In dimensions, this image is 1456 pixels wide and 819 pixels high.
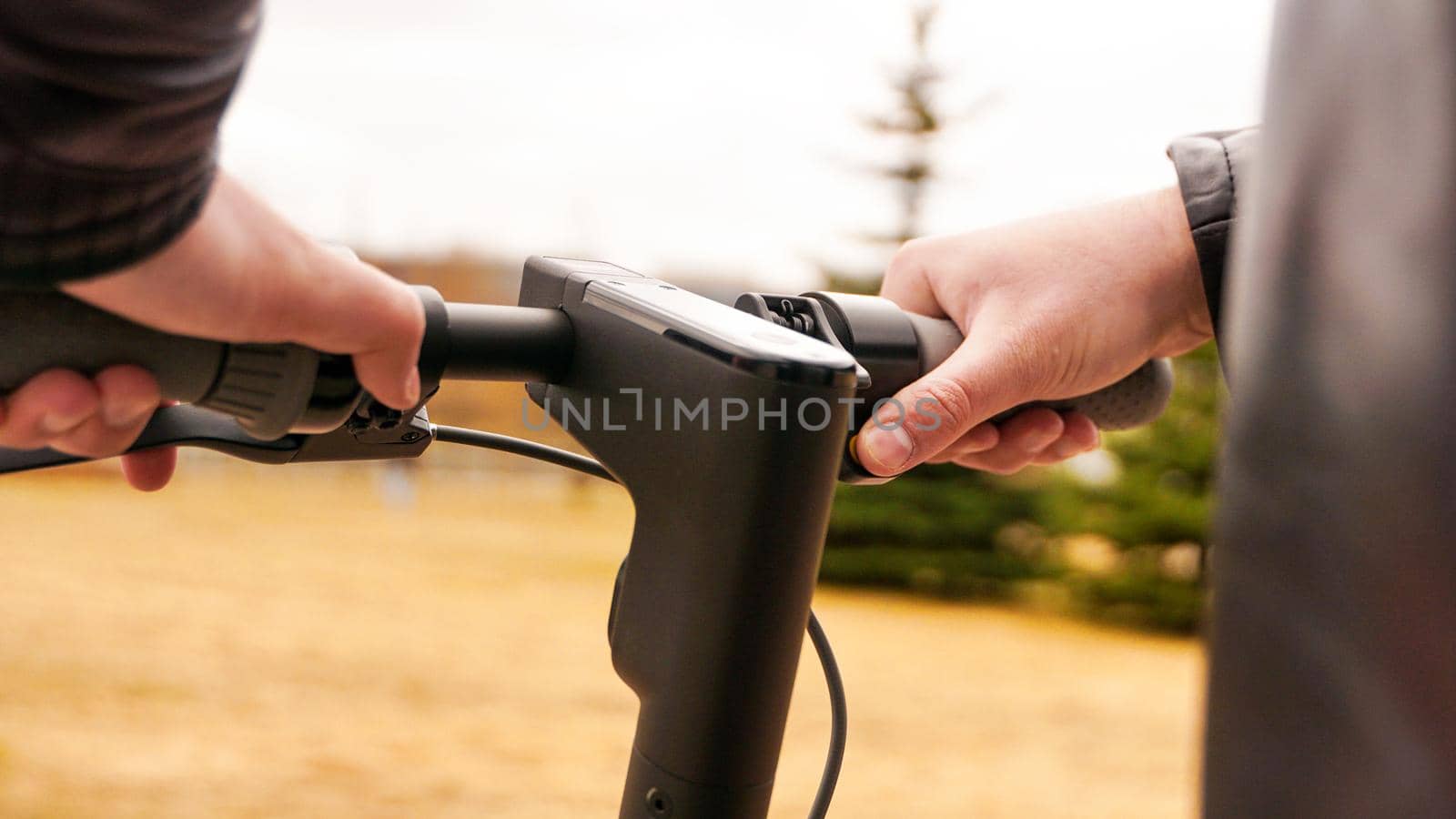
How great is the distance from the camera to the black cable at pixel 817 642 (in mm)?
728

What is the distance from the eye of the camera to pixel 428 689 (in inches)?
288

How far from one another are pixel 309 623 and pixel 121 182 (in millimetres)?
8751

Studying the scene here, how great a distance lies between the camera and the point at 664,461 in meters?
0.60

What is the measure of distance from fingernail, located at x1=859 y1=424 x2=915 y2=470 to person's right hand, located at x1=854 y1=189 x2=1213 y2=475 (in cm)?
14

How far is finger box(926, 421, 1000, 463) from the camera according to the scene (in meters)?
0.95

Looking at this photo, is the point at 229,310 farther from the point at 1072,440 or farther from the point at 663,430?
the point at 1072,440

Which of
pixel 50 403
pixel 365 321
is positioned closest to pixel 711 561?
pixel 365 321

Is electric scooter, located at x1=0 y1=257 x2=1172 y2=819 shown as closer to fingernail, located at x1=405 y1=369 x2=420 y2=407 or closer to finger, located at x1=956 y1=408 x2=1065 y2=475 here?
fingernail, located at x1=405 y1=369 x2=420 y2=407

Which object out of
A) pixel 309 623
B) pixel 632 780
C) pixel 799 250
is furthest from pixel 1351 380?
pixel 799 250

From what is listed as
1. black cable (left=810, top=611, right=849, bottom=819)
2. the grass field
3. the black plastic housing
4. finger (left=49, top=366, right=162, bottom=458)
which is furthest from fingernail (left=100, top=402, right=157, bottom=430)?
the grass field

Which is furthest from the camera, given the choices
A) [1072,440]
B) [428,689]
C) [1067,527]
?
[1067,527]

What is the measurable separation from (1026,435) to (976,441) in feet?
0.16

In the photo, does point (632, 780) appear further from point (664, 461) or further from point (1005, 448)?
point (1005, 448)

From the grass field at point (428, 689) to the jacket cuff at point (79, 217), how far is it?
510 centimetres
